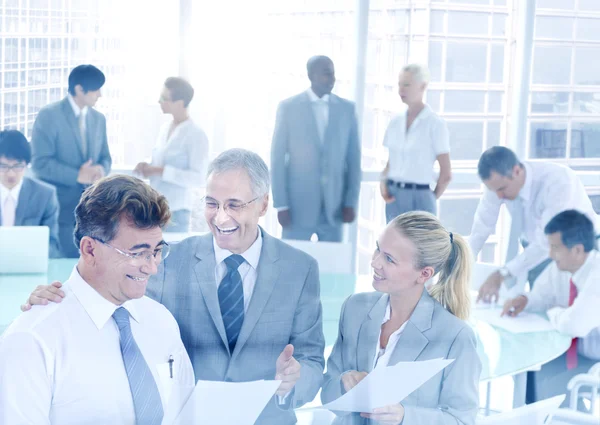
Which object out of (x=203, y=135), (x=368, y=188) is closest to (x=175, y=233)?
(x=203, y=135)

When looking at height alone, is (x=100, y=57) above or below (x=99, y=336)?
above

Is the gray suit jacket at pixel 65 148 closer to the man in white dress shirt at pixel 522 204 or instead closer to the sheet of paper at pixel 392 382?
the sheet of paper at pixel 392 382

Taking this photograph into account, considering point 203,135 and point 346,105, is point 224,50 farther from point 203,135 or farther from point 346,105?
point 346,105

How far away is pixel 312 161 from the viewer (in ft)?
6.18

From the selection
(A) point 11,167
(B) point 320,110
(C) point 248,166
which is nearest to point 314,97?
(B) point 320,110

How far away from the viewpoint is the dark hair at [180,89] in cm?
183

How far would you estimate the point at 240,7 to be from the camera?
1824 mm

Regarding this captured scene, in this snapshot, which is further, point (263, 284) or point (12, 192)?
point (12, 192)

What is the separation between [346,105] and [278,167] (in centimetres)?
28

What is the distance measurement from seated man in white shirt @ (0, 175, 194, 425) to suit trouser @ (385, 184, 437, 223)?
0.78 metres

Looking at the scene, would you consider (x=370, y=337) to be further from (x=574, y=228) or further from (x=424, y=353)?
(x=574, y=228)

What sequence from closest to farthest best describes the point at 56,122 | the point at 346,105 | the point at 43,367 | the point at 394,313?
the point at 43,367 < the point at 394,313 < the point at 56,122 < the point at 346,105

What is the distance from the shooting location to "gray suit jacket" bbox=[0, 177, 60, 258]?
1808 millimetres

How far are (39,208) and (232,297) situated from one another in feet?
2.17
